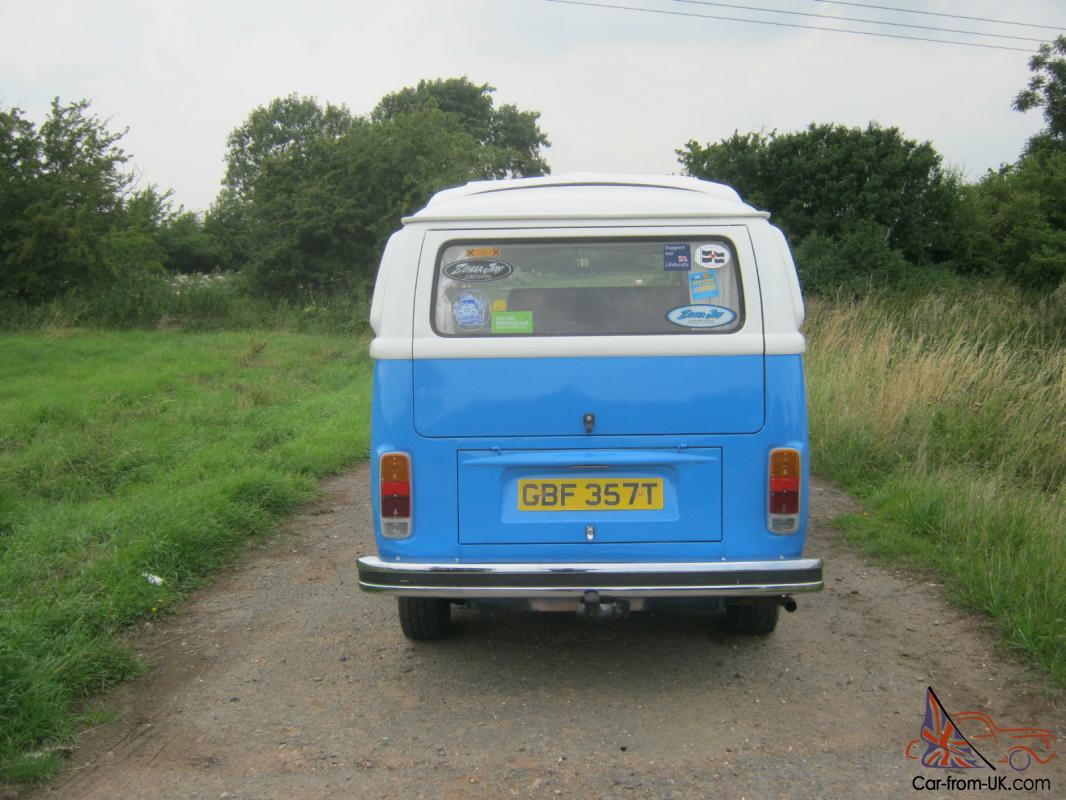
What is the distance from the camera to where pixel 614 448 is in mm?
3738

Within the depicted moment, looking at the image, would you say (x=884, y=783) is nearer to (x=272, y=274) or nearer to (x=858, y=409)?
(x=858, y=409)

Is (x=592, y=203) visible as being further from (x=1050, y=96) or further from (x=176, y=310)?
(x=1050, y=96)

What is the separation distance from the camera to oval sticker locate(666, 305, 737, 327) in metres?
3.83

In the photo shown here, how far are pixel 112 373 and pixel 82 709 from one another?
32.9 ft

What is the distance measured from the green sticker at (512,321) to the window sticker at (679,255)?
0.62m

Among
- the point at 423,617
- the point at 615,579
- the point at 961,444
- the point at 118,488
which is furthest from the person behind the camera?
the point at 961,444

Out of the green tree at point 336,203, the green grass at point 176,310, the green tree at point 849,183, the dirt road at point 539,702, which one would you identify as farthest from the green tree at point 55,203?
the dirt road at point 539,702

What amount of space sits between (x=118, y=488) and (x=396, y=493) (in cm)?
428

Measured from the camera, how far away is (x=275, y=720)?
3.77 metres

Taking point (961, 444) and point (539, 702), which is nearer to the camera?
point (539, 702)

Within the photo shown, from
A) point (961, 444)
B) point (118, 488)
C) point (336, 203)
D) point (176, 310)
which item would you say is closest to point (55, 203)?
point (176, 310)

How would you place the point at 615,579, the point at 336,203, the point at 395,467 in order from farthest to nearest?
the point at 336,203 → the point at 395,467 → the point at 615,579

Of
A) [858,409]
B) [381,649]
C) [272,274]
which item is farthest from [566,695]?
[272,274]

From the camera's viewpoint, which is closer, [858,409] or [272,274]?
[858,409]
